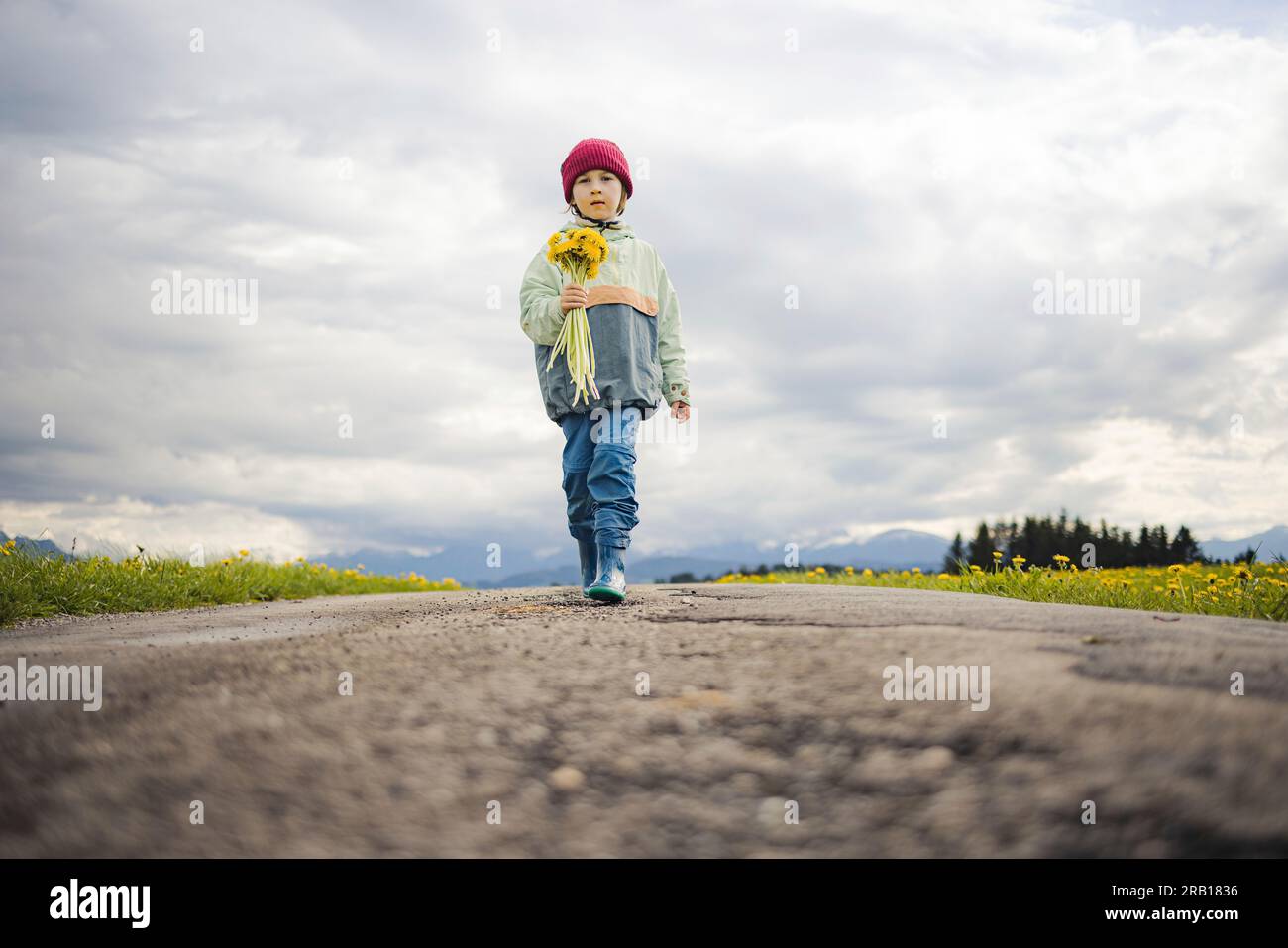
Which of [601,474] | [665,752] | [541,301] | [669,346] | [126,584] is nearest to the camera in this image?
[665,752]

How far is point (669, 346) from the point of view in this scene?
16.5 feet

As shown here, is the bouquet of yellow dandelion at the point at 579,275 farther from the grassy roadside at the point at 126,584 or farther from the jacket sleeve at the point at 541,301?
the grassy roadside at the point at 126,584

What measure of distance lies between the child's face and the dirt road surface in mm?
3169

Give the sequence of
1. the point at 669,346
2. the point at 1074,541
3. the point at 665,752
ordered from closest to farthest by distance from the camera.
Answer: the point at 665,752, the point at 669,346, the point at 1074,541

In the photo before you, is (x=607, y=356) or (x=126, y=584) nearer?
(x=607, y=356)

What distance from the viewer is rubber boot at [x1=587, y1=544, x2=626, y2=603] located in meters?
4.15

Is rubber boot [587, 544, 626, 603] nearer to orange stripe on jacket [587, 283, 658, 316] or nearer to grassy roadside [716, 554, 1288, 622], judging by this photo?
orange stripe on jacket [587, 283, 658, 316]

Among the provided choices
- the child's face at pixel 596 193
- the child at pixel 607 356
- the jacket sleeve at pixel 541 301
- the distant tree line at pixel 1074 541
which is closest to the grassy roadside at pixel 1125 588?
the child at pixel 607 356

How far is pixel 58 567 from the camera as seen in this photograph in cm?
542

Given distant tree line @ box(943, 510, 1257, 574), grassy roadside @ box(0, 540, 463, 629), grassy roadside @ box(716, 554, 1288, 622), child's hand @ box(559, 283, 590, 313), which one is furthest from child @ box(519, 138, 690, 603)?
distant tree line @ box(943, 510, 1257, 574)

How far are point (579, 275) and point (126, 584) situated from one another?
3.53 meters

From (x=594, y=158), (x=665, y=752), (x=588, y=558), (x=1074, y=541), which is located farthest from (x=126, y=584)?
(x=1074, y=541)

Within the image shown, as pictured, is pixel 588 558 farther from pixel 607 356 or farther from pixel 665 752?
pixel 665 752
